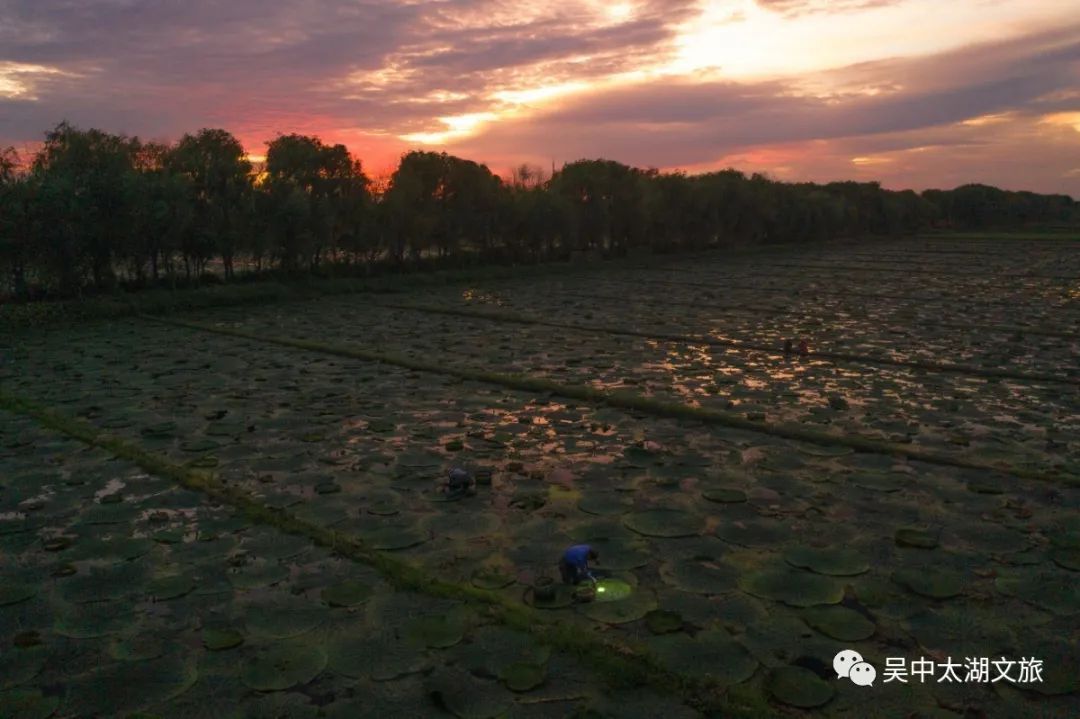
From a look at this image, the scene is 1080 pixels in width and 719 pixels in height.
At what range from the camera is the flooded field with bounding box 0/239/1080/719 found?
4645 mm

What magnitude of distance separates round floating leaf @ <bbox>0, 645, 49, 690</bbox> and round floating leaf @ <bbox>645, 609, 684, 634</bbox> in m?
4.14

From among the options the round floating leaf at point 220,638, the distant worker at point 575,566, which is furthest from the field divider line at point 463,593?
the round floating leaf at point 220,638

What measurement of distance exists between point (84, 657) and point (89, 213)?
22.5 m

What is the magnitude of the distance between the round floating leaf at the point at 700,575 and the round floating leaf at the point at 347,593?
2.44 meters

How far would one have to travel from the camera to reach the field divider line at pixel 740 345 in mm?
13547

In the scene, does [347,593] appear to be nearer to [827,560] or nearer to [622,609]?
[622,609]

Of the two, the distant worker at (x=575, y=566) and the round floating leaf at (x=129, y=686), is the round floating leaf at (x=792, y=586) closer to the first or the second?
the distant worker at (x=575, y=566)

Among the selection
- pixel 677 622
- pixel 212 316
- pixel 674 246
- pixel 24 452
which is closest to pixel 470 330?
pixel 212 316

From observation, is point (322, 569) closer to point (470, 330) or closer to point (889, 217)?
point (470, 330)

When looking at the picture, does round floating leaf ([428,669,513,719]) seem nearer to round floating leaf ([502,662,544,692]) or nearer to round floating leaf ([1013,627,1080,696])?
round floating leaf ([502,662,544,692])

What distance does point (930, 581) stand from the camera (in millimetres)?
5809

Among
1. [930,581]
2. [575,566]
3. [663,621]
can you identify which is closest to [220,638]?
[575,566]

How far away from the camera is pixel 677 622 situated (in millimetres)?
5297

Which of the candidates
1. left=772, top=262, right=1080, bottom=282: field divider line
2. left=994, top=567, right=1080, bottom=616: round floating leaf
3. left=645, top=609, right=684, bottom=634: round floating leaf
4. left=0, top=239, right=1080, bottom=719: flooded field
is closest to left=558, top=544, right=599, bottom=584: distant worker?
left=0, top=239, right=1080, bottom=719: flooded field
